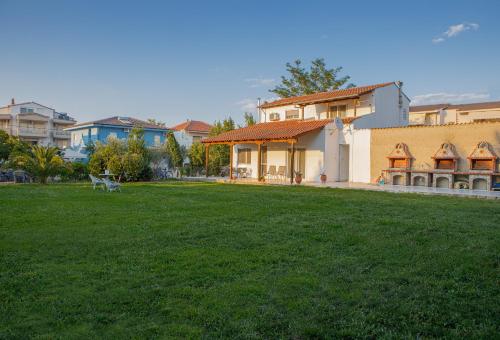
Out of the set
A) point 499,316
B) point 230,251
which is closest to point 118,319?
point 230,251

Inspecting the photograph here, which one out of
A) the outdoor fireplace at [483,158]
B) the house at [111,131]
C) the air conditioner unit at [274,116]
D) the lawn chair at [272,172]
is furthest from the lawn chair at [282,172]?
the house at [111,131]

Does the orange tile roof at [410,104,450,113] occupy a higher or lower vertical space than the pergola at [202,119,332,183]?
higher

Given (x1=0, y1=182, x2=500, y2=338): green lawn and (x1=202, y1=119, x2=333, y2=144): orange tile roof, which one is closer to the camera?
(x1=0, y1=182, x2=500, y2=338): green lawn

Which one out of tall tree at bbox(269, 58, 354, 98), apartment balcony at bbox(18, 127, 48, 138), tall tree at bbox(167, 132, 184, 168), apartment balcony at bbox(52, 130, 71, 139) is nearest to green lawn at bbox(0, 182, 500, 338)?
tall tree at bbox(167, 132, 184, 168)

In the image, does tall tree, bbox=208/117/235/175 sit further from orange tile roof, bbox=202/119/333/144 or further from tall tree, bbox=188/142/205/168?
orange tile roof, bbox=202/119/333/144

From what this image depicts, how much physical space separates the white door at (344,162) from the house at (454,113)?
61.3 ft

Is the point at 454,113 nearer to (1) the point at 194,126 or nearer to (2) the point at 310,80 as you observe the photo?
(2) the point at 310,80

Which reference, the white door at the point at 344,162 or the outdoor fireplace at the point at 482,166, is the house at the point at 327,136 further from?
the outdoor fireplace at the point at 482,166

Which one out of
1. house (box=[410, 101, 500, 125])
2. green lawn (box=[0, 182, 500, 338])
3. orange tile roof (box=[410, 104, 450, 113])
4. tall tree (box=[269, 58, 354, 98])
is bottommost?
green lawn (box=[0, 182, 500, 338])

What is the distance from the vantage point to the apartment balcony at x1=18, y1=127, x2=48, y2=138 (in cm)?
4875

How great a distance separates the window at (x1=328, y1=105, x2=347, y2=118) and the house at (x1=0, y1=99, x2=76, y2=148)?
124 feet

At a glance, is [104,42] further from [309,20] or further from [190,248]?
[190,248]

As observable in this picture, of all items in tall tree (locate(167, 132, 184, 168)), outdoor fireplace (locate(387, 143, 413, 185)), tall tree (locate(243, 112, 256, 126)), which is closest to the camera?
outdoor fireplace (locate(387, 143, 413, 185))

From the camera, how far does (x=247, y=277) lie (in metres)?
4.59
